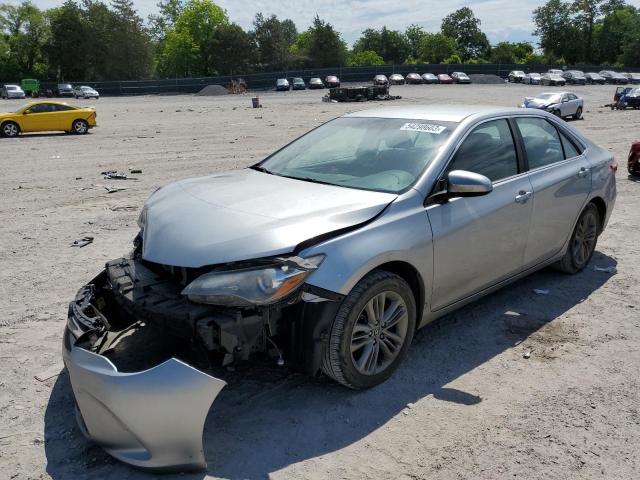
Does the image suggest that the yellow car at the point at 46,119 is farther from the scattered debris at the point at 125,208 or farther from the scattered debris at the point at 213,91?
the scattered debris at the point at 213,91

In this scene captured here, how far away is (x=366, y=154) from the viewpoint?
4.30 meters

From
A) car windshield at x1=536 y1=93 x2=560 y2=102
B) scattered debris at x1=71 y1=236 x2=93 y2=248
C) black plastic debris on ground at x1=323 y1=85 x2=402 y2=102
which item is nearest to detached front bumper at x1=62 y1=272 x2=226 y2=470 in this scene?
scattered debris at x1=71 y1=236 x2=93 y2=248

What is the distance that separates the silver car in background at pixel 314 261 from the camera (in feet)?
9.09

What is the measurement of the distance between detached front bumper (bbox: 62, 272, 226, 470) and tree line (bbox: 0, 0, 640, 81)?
283ft

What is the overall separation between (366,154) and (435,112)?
751 millimetres

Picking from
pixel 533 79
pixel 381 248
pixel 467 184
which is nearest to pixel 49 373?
pixel 381 248

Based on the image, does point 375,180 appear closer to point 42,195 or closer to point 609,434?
point 609,434

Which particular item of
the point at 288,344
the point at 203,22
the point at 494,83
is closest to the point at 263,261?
the point at 288,344

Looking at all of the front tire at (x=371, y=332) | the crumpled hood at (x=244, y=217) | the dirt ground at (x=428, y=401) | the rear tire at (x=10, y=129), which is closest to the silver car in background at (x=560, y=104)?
the rear tire at (x=10, y=129)

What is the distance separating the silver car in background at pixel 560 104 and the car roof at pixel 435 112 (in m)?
22.9

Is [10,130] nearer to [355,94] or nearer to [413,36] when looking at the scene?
[355,94]

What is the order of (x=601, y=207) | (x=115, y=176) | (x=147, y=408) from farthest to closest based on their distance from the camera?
(x=115, y=176) → (x=601, y=207) → (x=147, y=408)

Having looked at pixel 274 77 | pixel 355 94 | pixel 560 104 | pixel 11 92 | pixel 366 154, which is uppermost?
pixel 274 77

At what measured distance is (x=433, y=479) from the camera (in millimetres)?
2805
